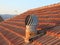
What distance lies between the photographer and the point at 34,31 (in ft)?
28.2

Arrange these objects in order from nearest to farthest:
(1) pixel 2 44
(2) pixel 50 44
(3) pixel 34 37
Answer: (2) pixel 50 44, (3) pixel 34 37, (1) pixel 2 44

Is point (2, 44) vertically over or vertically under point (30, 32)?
under

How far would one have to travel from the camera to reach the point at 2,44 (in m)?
10.7

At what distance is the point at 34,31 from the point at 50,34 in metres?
1.06

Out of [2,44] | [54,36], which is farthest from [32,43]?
[2,44]

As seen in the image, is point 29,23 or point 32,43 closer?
point 32,43

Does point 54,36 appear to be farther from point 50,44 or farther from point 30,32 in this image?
point 30,32

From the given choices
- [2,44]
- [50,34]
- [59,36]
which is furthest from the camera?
[2,44]

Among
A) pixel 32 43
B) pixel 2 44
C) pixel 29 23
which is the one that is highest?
pixel 29 23

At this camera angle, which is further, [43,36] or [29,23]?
[29,23]

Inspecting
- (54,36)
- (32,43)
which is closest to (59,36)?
(54,36)

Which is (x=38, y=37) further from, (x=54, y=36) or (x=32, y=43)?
(x=54, y=36)

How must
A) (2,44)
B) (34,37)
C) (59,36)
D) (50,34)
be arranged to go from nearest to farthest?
(59,36) < (50,34) < (34,37) < (2,44)

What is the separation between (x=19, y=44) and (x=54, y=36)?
1.96m
